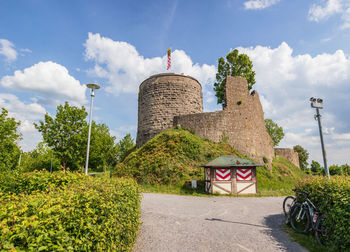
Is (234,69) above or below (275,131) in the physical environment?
above

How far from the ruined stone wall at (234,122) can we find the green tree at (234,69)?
6284 millimetres

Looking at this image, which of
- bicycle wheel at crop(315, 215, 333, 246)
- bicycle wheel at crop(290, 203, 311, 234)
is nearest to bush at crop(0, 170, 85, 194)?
bicycle wheel at crop(315, 215, 333, 246)

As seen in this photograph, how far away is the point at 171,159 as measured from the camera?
55.3ft

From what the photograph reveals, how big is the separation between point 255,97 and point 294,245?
22.3 meters

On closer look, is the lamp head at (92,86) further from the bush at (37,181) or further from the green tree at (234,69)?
the green tree at (234,69)

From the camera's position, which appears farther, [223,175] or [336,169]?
[336,169]

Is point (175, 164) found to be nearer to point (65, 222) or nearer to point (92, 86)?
point (92, 86)

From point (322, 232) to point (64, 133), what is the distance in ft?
81.4

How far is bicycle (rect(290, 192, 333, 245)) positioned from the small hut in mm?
6951

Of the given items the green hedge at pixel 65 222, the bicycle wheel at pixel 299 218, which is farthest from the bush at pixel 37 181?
the bicycle wheel at pixel 299 218

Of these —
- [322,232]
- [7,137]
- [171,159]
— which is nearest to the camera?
[322,232]

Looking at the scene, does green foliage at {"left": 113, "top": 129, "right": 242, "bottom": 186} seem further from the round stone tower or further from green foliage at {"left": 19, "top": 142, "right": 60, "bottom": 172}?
green foliage at {"left": 19, "top": 142, "right": 60, "bottom": 172}

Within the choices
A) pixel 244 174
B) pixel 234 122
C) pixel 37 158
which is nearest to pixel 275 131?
pixel 234 122

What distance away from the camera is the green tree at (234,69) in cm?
2864
